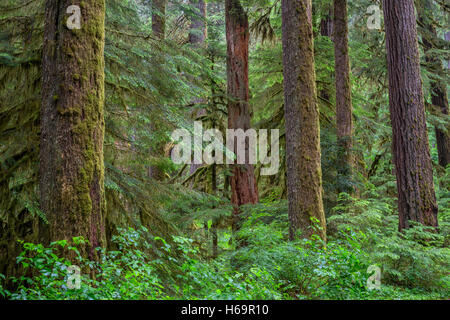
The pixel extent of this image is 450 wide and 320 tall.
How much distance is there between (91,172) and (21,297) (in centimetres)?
164

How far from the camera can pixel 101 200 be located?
5.27 metres

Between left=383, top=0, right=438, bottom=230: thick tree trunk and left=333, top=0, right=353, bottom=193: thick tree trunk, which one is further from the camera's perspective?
left=333, top=0, right=353, bottom=193: thick tree trunk

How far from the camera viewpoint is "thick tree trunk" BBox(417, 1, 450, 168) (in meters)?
16.5

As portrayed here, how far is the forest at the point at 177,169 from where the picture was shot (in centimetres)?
501

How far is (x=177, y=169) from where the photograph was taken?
8578 mm

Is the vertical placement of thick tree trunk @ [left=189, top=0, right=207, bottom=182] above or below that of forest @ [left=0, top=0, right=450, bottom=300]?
above


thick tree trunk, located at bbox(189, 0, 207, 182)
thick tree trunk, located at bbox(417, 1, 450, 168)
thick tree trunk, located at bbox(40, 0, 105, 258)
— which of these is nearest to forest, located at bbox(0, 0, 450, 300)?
thick tree trunk, located at bbox(40, 0, 105, 258)

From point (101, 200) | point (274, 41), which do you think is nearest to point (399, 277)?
point (101, 200)

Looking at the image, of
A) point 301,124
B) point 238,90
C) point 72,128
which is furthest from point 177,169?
point 238,90

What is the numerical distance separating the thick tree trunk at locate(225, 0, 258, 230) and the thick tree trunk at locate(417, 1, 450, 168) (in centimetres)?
807

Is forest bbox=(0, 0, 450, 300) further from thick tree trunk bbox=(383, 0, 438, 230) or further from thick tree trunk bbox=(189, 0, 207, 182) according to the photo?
thick tree trunk bbox=(189, 0, 207, 182)

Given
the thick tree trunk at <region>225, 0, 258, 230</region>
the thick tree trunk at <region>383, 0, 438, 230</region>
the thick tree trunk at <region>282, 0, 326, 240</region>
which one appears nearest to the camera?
the thick tree trunk at <region>282, 0, 326, 240</region>

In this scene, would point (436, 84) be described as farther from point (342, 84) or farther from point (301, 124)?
point (301, 124)

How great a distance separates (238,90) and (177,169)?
4581 mm
